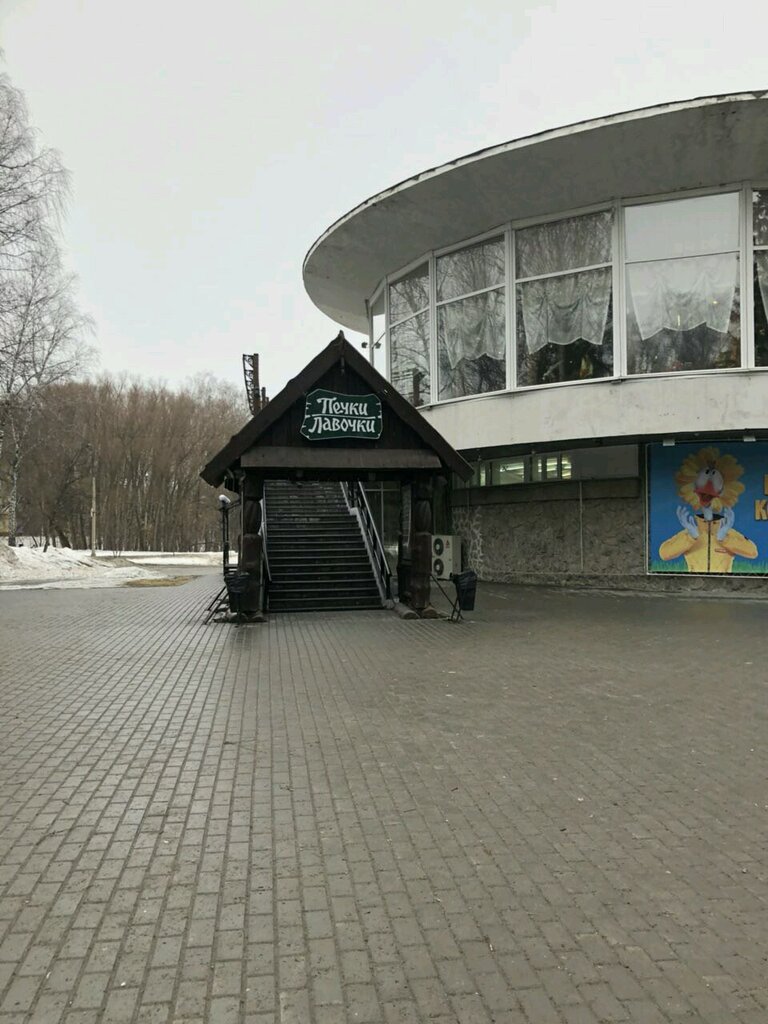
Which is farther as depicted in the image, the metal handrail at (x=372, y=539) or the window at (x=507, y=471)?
the window at (x=507, y=471)

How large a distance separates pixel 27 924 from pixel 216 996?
1010 millimetres

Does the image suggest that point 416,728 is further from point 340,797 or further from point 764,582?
point 764,582

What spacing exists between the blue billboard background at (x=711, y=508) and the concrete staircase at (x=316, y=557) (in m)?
6.95

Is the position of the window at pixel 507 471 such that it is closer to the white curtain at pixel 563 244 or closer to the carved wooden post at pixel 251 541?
the white curtain at pixel 563 244

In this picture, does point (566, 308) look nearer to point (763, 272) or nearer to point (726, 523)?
point (763, 272)

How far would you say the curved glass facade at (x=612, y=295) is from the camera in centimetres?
1598

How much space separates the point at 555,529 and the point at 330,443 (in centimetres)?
788

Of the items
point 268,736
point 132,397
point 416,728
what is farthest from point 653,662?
point 132,397

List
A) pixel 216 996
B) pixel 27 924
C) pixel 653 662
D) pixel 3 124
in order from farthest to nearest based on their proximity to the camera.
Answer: pixel 3 124 → pixel 653 662 → pixel 27 924 → pixel 216 996

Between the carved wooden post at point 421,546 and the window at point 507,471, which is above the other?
the window at point 507,471

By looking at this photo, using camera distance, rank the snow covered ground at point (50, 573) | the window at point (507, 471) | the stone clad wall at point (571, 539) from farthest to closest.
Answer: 1. the snow covered ground at point (50, 573)
2. the window at point (507, 471)
3. the stone clad wall at point (571, 539)

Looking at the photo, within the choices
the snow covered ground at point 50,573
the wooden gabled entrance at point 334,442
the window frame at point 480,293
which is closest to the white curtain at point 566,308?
the window frame at point 480,293

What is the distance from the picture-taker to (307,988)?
2779mm

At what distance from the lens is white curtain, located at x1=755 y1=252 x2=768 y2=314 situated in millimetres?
15914
